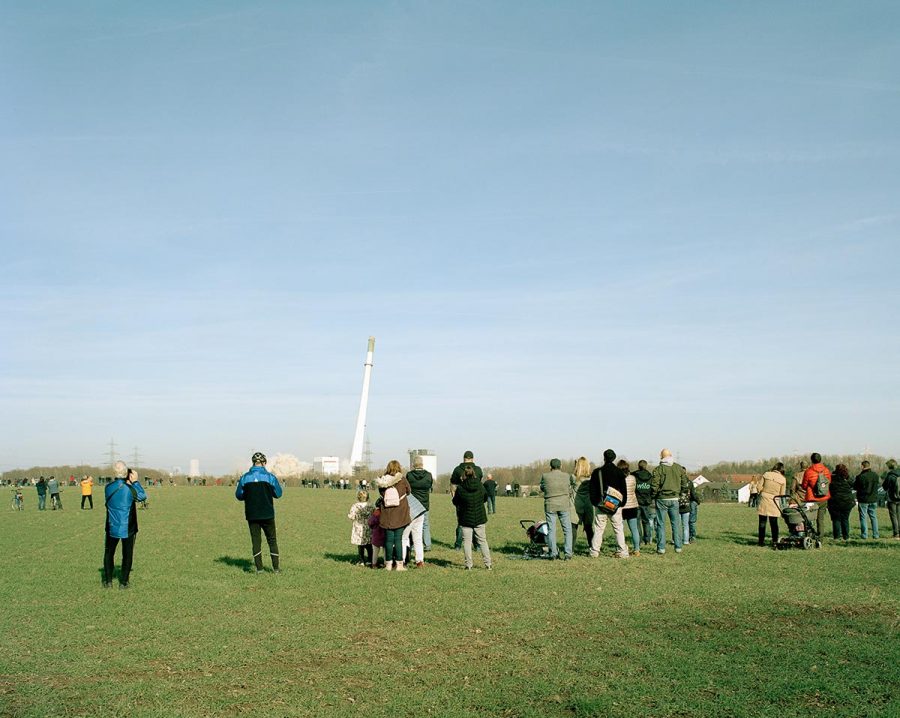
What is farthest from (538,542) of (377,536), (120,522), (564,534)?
(120,522)

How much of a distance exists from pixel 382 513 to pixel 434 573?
1.45m

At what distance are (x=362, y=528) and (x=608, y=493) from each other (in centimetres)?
492

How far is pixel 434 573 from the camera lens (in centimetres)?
1482

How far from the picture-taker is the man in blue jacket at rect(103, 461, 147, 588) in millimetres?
13602

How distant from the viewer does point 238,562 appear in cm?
1700

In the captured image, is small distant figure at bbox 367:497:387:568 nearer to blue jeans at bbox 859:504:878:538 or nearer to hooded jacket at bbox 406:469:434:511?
hooded jacket at bbox 406:469:434:511

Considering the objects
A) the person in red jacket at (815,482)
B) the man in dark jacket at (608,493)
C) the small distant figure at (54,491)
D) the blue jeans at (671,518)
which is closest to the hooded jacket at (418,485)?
the man in dark jacket at (608,493)

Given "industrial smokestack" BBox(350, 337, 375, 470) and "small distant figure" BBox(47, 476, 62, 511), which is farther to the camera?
"industrial smokestack" BBox(350, 337, 375, 470)

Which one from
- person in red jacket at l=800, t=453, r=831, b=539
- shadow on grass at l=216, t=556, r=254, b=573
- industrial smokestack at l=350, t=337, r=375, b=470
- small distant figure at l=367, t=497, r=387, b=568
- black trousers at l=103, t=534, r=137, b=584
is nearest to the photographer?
black trousers at l=103, t=534, r=137, b=584

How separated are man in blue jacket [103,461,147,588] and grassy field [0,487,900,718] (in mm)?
438

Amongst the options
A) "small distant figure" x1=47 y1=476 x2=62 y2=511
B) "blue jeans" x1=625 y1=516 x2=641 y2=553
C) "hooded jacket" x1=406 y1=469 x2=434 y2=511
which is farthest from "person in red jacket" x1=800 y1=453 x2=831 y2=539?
"small distant figure" x1=47 y1=476 x2=62 y2=511

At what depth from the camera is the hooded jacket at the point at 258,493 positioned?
1495 centimetres

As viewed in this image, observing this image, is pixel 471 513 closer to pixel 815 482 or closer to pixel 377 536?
pixel 377 536

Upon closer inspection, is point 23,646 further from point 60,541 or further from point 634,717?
point 60,541
